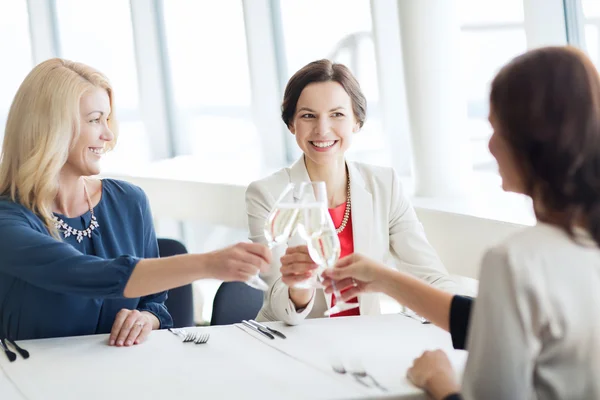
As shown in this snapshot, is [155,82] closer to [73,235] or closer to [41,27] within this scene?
[41,27]

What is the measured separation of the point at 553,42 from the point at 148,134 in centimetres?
382

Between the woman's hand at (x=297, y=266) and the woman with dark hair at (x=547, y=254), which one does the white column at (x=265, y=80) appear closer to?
the woman's hand at (x=297, y=266)

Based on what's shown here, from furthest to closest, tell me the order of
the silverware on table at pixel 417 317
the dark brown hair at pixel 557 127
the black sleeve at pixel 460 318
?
1. the silverware on table at pixel 417 317
2. the black sleeve at pixel 460 318
3. the dark brown hair at pixel 557 127

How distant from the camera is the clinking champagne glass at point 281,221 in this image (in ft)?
6.06

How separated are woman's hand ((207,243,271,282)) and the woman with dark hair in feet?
2.17

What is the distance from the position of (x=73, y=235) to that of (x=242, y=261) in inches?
27.9

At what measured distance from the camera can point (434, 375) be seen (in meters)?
1.65

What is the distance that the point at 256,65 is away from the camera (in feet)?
17.2

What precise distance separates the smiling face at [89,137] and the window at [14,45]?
15.2 ft

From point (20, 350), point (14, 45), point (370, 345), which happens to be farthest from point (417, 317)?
point (14, 45)

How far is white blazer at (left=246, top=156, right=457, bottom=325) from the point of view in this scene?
8.68 ft

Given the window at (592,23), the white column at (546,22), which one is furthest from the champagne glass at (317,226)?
the window at (592,23)

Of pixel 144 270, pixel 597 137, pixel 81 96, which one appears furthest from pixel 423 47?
pixel 597 137

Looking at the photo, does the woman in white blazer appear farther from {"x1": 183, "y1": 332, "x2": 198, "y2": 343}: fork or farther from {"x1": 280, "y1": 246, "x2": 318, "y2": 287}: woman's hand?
{"x1": 280, "y1": 246, "x2": 318, "y2": 287}: woman's hand
